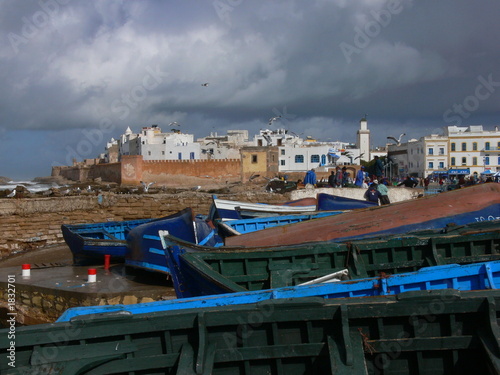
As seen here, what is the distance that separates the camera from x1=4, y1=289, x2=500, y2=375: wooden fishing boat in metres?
4.46

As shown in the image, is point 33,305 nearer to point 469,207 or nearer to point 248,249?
point 248,249

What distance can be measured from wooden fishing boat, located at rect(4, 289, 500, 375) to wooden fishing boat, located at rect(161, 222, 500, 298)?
2517 millimetres

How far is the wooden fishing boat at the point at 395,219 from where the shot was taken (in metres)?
9.38

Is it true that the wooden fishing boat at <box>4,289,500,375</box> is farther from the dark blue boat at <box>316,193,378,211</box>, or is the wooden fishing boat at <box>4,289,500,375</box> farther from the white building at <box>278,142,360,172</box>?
the white building at <box>278,142,360,172</box>

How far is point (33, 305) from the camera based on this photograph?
34.2 feet

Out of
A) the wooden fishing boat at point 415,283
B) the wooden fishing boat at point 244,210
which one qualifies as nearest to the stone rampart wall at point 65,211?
the wooden fishing boat at point 244,210

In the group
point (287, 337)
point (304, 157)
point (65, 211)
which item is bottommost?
point (287, 337)

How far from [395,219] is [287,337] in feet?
20.6

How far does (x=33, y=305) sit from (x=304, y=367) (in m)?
7.78

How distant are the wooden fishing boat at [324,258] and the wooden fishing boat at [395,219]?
1.57 metres

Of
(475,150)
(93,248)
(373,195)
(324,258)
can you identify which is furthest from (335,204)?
(475,150)

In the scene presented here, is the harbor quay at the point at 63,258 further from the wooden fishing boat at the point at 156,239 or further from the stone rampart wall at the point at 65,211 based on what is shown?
the wooden fishing boat at the point at 156,239

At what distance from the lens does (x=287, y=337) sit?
4.66m

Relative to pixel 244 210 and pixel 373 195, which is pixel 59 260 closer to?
pixel 244 210
